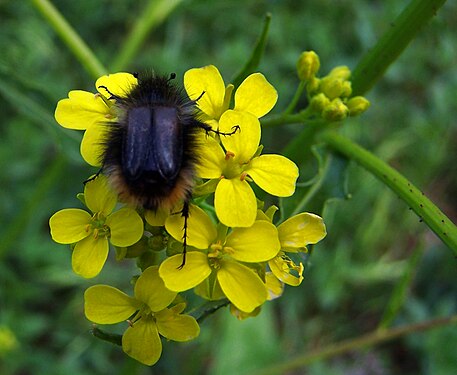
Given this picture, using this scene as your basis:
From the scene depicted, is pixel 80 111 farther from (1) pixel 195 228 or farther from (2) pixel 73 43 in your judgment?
(2) pixel 73 43

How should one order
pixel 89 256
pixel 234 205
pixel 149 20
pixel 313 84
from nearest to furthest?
pixel 234 205 → pixel 89 256 → pixel 313 84 → pixel 149 20

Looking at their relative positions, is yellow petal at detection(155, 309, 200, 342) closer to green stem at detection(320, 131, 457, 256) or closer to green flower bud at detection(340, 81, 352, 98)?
green stem at detection(320, 131, 457, 256)

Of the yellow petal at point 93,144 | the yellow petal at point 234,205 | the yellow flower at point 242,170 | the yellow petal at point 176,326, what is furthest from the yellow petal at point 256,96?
the yellow petal at point 176,326

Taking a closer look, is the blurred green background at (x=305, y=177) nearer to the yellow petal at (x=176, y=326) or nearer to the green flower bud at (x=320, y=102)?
the green flower bud at (x=320, y=102)

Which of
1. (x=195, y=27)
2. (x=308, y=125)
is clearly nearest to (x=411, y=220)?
(x=195, y=27)

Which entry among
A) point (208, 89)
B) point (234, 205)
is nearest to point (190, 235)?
point (234, 205)

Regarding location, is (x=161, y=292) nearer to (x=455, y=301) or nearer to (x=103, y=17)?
(x=455, y=301)
